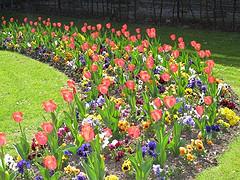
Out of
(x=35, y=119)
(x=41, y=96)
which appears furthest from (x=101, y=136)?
(x=41, y=96)

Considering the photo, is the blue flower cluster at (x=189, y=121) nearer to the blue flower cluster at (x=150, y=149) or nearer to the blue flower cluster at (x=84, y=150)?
the blue flower cluster at (x=150, y=149)

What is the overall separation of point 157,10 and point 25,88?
26.3 feet

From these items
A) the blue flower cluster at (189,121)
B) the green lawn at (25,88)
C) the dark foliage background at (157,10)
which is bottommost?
the green lawn at (25,88)

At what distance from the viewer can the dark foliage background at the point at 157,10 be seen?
1479 cm

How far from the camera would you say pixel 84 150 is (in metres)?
5.31

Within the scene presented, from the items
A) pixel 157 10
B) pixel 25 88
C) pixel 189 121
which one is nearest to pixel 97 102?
pixel 189 121

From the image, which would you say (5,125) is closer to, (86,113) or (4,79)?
(86,113)

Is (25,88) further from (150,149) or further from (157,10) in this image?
(157,10)

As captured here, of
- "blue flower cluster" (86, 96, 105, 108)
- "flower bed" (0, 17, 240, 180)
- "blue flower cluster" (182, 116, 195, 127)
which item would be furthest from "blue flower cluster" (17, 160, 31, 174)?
"blue flower cluster" (182, 116, 195, 127)

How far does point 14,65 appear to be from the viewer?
11.6m

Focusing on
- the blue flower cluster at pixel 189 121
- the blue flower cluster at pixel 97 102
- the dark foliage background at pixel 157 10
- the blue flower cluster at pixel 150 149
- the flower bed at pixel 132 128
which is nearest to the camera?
the flower bed at pixel 132 128

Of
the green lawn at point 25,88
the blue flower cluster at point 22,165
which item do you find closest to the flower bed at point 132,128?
the blue flower cluster at point 22,165

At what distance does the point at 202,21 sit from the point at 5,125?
30.9 ft

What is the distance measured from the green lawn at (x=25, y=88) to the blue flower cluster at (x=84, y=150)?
1.88 metres
